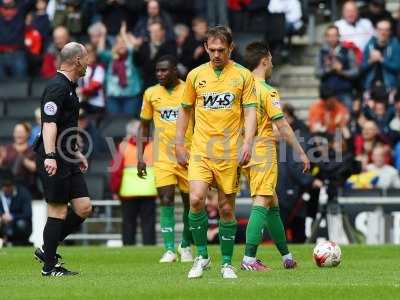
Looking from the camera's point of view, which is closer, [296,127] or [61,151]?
[61,151]

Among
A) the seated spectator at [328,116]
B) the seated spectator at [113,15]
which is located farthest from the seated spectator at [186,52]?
the seated spectator at [328,116]

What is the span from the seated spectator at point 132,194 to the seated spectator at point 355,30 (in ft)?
18.9

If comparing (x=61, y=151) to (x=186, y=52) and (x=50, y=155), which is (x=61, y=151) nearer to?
(x=50, y=155)

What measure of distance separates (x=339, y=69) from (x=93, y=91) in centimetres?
461

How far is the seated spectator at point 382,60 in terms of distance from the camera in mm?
26641

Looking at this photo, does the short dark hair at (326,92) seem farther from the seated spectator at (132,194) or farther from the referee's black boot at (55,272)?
the referee's black boot at (55,272)

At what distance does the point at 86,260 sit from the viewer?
59.8 feet

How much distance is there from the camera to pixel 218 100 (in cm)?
1429

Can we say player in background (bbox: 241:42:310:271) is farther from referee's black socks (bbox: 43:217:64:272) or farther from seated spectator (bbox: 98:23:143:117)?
seated spectator (bbox: 98:23:143:117)

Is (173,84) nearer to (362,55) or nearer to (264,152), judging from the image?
(264,152)

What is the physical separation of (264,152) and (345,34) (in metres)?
12.8

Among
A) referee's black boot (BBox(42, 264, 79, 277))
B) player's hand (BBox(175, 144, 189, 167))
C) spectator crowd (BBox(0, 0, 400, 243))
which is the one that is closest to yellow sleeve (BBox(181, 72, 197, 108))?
player's hand (BBox(175, 144, 189, 167))

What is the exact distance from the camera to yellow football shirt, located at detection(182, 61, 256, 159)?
14242 mm

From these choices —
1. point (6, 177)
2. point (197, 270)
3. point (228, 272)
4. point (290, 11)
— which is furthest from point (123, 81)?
point (228, 272)
